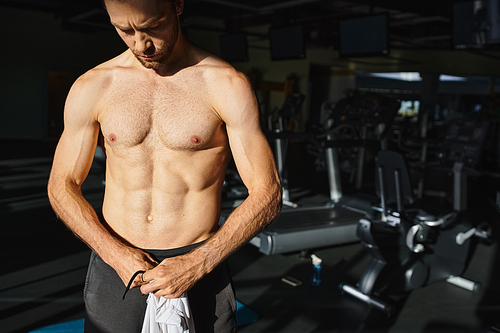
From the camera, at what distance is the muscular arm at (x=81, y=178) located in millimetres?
1123

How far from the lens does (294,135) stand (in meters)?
4.65

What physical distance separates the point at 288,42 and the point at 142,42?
5629 millimetres

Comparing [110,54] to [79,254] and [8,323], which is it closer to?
[79,254]

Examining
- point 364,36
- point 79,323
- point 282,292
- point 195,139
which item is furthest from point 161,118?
point 364,36

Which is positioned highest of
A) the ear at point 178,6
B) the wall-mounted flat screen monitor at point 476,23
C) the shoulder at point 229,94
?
the wall-mounted flat screen monitor at point 476,23

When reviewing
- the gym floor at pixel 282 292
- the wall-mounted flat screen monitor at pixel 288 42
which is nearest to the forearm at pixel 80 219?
the gym floor at pixel 282 292

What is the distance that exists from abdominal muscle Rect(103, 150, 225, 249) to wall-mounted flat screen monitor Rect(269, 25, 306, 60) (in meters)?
5.38

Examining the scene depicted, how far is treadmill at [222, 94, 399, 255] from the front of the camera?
3434 mm

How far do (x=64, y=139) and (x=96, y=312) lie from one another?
0.49 m

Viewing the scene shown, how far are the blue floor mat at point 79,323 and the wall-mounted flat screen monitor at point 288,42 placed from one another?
4.41 m

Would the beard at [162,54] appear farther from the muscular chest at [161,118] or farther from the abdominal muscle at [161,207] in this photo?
the abdominal muscle at [161,207]

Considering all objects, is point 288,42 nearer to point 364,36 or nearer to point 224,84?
point 364,36

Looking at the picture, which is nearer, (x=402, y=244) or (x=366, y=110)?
(x=402, y=244)

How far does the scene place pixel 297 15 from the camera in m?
7.92
